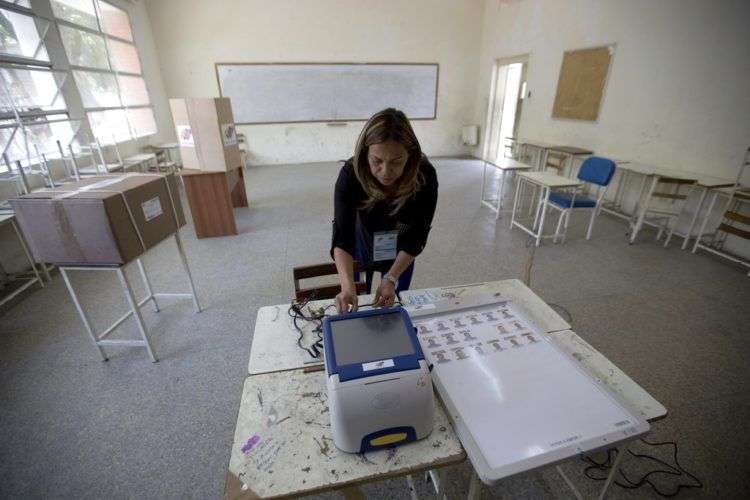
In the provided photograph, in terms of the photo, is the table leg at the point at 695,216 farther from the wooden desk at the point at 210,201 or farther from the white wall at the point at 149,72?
the white wall at the point at 149,72

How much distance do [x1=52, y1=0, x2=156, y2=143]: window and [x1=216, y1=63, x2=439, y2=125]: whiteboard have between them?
1.43m

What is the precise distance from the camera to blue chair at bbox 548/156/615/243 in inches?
127

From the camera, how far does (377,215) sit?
126 cm

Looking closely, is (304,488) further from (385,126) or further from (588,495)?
(588,495)

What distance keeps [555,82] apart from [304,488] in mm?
6134

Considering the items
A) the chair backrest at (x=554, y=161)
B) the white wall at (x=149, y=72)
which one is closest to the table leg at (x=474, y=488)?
the chair backrest at (x=554, y=161)

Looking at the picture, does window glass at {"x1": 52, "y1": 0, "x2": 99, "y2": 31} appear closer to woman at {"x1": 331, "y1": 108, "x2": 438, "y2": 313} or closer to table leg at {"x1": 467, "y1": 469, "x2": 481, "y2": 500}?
woman at {"x1": 331, "y1": 108, "x2": 438, "y2": 313}

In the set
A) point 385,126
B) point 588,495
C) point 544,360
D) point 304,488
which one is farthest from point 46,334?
point 588,495

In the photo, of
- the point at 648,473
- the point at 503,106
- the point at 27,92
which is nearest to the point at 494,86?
the point at 503,106

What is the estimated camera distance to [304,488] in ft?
2.22

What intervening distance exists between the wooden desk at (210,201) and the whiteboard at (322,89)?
11.9ft

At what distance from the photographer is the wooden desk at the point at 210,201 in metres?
3.40

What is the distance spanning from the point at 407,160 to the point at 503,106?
272 inches

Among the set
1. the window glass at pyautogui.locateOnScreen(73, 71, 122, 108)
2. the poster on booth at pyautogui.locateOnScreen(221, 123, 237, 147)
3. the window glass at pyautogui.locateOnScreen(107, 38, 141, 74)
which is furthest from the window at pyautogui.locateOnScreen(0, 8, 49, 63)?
the poster on booth at pyautogui.locateOnScreen(221, 123, 237, 147)
